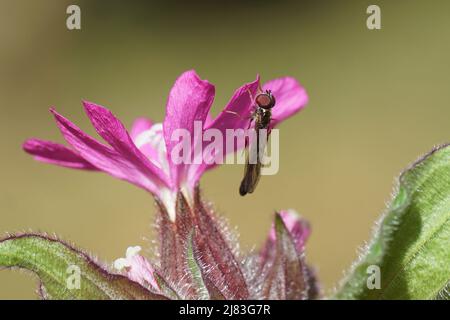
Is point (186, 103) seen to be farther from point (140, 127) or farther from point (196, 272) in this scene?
point (140, 127)

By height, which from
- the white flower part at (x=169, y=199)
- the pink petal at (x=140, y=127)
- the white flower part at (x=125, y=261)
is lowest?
the white flower part at (x=125, y=261)

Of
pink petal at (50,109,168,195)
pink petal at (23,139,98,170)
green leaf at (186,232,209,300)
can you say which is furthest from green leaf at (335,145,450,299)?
pink petal at (23,139,98,170)

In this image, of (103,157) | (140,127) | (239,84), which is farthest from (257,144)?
(239,84)

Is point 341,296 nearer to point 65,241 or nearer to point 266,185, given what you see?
point 65,241

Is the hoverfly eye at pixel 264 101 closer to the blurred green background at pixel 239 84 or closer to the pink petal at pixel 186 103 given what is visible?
the pink petal at pixel 186 103

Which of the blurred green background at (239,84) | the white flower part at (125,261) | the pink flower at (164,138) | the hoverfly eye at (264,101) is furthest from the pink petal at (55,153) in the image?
the blurred green background at (239,84)

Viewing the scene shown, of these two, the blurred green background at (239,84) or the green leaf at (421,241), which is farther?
the blurred green background at (239,84)

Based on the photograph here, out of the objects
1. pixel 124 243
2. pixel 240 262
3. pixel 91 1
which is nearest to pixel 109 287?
pixel 240 262
